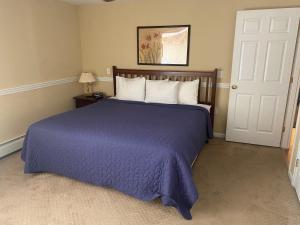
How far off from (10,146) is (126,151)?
208cm

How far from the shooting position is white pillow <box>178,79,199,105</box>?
11.5 feet

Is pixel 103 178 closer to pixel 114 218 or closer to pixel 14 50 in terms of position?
pixel 114 218

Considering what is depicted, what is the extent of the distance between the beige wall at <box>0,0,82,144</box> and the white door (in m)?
2.85

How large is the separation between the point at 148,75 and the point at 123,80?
0.45 m

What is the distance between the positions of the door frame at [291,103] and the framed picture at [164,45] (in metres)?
1.52

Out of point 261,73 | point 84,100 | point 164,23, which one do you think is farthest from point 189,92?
point 84,100

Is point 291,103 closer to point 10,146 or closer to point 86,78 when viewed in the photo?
point 86,78

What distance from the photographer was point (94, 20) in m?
4.23

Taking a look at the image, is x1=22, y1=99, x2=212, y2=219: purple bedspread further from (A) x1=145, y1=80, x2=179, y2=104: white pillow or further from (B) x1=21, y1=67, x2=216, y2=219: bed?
(A) x1=145, y1=80, x2=179, y2=104: white pillow

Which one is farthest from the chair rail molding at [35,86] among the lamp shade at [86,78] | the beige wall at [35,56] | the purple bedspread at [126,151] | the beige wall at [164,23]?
the purple bedspread at [126,151]

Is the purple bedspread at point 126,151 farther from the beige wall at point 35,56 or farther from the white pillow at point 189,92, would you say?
the beige wall at point 35,56

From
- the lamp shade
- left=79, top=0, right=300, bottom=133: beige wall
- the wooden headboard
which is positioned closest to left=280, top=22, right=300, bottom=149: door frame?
left=79, top=0, right=300, bottom=133: beige wall

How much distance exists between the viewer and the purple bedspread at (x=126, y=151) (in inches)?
80.1

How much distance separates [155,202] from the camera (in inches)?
89.4
